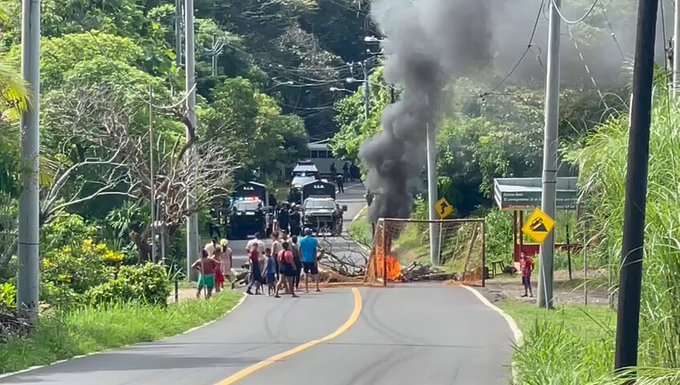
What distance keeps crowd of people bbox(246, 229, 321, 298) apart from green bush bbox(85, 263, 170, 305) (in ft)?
15.2

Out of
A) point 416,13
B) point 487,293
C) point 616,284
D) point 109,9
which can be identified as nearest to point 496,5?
point 416,13

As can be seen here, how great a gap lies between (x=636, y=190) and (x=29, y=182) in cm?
1274

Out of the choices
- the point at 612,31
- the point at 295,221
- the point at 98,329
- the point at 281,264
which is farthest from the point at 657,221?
the point at 295,221

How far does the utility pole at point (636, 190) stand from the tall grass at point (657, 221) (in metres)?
0.47

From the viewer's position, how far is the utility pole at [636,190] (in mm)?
8938

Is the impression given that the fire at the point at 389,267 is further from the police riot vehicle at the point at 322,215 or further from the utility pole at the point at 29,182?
the police riot vehicle at the point at 322,215

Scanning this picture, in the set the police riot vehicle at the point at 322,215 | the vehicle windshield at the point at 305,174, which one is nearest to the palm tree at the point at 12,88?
the police riot vehicle at the point at 322,215

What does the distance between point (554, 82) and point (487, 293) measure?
7174 millimetres

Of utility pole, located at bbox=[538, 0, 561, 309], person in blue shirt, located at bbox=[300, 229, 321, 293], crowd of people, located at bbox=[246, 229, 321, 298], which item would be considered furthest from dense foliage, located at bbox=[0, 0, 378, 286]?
utility pole, located at bbox=[538, 0, 561, 309]

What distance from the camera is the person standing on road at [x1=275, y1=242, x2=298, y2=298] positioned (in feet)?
99.4

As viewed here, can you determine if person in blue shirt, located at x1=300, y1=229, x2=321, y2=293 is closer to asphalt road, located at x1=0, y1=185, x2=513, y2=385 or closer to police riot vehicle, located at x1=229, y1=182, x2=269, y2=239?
asphalt road, located at x1=0, y1=185, x2=513, y2=385

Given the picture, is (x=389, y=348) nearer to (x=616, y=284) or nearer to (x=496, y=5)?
(x=616, y=284)

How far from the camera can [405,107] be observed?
4197 centimetres

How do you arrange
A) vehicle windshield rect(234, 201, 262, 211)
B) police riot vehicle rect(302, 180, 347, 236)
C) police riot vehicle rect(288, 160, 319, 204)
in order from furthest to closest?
police riot vehicle rect(288, 160, 319, 204), vehicle windshield rect(234, 201, 262, 211), police riot vehicle rect(302, 180, 347, 236)
